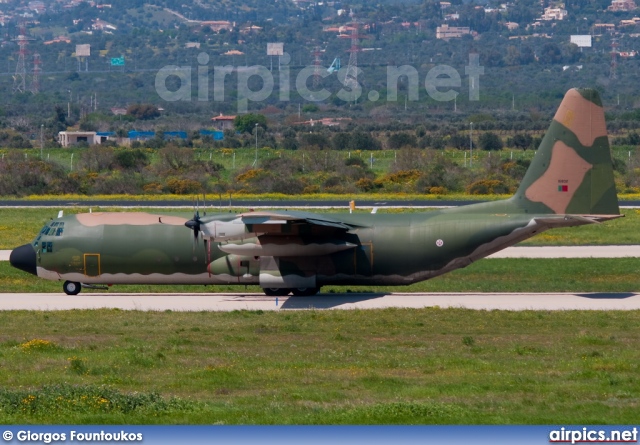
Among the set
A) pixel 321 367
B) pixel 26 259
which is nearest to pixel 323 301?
pixel 26 259

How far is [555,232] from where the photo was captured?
51938 mm

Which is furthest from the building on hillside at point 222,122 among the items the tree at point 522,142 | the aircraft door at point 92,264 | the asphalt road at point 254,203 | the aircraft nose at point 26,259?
the aircraft door at point 92,264

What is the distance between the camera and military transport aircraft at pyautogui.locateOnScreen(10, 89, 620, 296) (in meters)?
32.9

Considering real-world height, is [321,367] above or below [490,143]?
above

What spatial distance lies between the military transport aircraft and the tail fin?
0.03m

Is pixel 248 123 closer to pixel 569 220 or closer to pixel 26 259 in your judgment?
pixel 26 259

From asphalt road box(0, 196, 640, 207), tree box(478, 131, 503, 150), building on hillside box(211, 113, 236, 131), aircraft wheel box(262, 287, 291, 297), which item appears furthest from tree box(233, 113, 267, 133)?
aircraft wheel box(262, 287, 291, 297)

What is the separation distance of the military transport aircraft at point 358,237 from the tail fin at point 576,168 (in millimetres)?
31

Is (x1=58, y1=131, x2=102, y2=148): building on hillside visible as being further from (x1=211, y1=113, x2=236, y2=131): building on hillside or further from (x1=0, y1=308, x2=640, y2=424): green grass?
(x1=0, y1=308, x2=640, y2=424): green grass

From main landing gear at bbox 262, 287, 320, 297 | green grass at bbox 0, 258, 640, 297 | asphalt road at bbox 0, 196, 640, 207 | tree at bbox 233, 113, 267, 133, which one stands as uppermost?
tree at bbox 233, 113, 267, 133

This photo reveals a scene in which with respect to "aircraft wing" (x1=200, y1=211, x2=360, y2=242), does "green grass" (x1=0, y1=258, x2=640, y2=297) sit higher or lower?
lower

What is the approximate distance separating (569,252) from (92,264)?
19974 mm

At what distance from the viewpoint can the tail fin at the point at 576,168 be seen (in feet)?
108

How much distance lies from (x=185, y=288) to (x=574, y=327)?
596 inches
